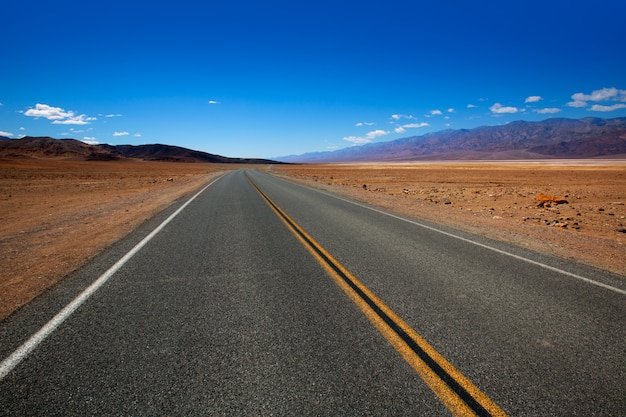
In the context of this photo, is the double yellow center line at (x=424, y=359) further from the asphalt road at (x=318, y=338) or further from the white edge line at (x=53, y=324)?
the white edge line at (x=53, y=324)

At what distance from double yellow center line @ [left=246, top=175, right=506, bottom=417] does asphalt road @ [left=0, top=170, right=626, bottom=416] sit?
2 cm

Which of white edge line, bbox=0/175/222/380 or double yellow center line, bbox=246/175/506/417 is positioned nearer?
double yellow center line, bbox=246/175/506/417

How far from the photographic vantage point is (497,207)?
16.4 m

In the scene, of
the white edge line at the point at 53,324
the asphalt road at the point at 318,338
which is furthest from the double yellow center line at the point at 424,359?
the white edge line at the point at 53,324

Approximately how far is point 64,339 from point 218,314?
5.13ft

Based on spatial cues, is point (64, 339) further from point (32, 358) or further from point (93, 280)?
point (93, 280)

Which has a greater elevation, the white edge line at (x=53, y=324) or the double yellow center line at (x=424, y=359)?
Answer: the white edge line at (x=53, y=324)

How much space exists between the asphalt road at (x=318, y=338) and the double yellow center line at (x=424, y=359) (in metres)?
0.02

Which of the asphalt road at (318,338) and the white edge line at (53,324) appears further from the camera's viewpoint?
the white edge line at (53,324)

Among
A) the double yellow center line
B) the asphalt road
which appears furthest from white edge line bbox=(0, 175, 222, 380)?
the double yellow center line

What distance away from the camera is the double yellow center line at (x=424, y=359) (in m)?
2.52

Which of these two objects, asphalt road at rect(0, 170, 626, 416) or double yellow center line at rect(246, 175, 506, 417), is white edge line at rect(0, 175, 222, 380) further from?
double yellow center line at rect(246, 175, 506, 417)

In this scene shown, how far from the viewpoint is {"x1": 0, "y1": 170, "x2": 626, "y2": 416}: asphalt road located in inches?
102

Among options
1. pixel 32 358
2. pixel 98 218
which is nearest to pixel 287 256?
pixel 32 358
